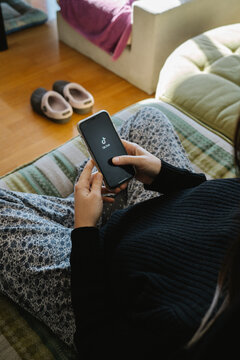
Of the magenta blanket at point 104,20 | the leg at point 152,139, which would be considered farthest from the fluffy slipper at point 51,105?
the leg at point 152,139

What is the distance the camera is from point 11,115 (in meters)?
1.95

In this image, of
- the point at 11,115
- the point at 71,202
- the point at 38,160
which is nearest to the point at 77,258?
the point at 71,202

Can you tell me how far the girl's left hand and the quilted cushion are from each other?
727 millimetres

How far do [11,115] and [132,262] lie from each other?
1.50 metres

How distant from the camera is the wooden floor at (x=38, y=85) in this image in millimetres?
1805

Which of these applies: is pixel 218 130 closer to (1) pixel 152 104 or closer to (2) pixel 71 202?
(1) pixel 152 104

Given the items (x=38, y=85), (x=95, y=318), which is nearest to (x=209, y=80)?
(x=38, y=85)

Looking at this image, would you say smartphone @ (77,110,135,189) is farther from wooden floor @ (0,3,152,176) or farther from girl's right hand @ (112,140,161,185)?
wooden floor @ (0,3,152,176)

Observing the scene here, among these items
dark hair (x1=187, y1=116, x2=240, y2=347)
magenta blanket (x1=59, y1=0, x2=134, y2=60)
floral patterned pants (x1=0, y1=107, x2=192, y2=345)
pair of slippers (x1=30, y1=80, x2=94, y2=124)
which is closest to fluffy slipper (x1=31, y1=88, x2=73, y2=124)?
pair of slippers (x1=30, y1=80, x2=94, y2=124)

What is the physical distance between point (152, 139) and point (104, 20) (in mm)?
1270

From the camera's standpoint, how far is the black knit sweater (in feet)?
1.97

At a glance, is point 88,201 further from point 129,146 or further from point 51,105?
point 51,105

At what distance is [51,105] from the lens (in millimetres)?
1946

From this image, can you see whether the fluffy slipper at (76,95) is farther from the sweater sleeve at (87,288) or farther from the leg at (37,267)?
the sweater sleeve at (87,288)
